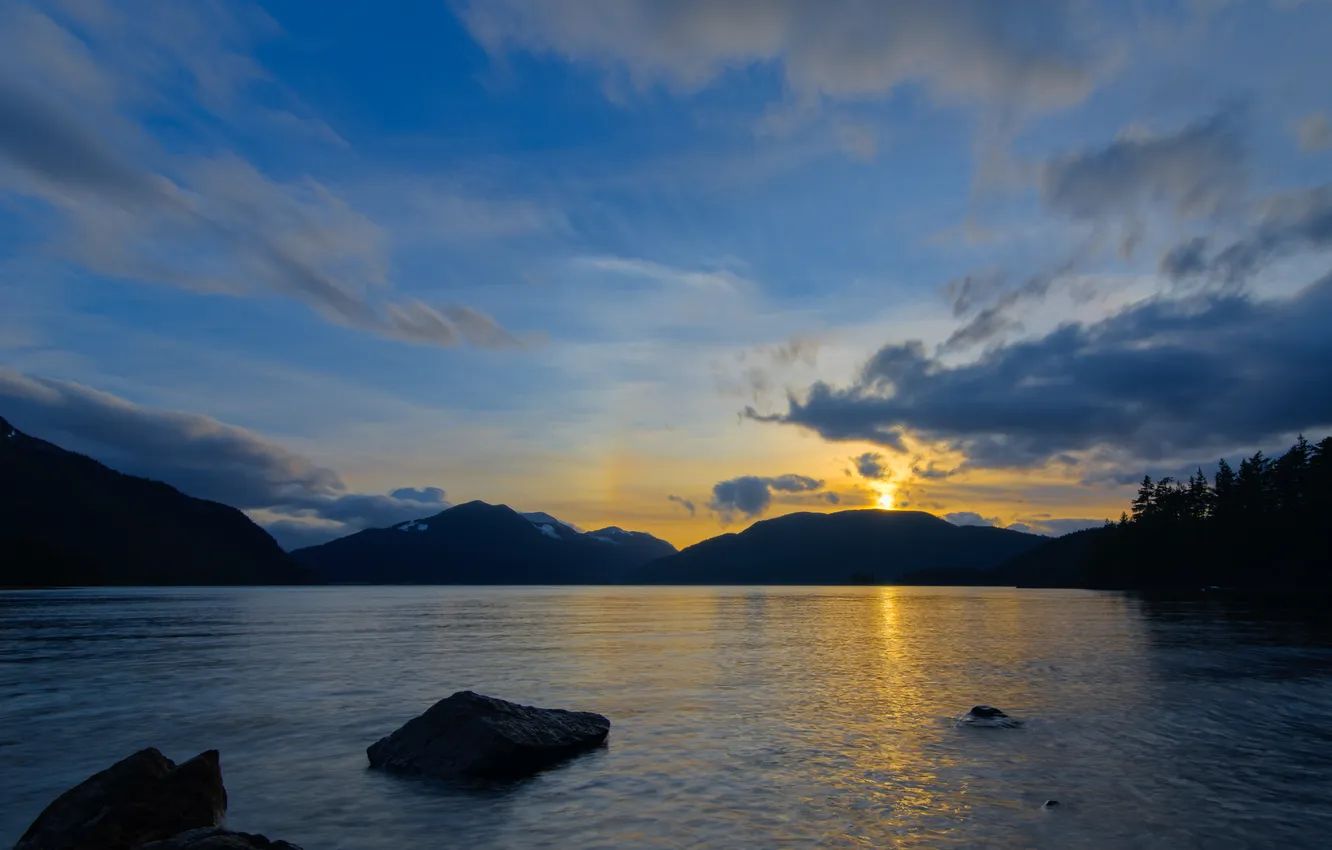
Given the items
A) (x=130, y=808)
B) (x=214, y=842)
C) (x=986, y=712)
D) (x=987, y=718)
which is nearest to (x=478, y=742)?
(x=130, y=808)

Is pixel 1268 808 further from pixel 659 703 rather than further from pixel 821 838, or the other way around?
pixel 659 703

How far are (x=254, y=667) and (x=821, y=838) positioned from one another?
46.1 metres

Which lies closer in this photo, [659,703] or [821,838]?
[821,838]

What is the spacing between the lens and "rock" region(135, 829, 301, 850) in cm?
1377

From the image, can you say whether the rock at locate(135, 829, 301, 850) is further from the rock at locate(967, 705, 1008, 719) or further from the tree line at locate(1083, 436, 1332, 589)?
the tree line at locate(1083, 436, 1332, 589)

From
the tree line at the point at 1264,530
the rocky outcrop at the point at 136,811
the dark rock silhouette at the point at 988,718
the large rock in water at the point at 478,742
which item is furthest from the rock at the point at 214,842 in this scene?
the tree line at the point at 1264,530

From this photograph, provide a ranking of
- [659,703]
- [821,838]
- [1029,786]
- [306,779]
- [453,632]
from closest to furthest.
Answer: [821,838] → [1029,786] → [306,779] → [659,703] → [453,632]

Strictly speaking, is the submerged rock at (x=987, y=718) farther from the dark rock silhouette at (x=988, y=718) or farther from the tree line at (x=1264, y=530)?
the tree line at (x=1264, y=530)

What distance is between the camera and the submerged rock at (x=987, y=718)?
2955cm

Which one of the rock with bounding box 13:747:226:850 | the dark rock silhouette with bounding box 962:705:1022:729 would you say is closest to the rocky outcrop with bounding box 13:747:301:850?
the rock with bounding box 13:747:226:850

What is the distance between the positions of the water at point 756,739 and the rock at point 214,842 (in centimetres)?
313

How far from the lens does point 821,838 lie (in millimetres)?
17234

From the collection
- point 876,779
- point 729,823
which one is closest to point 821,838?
point 729,823

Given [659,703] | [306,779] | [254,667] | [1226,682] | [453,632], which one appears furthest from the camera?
[453,632]
